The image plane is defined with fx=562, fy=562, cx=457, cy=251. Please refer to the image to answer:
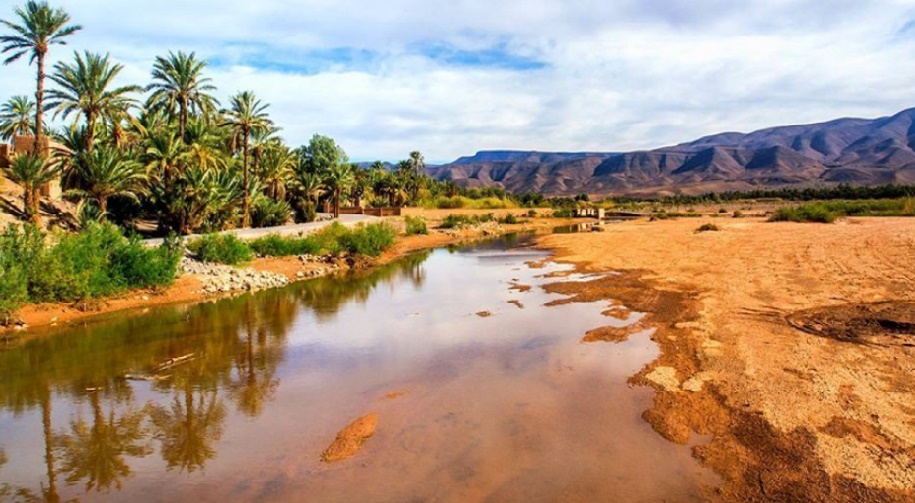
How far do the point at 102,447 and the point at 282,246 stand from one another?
21.0 m

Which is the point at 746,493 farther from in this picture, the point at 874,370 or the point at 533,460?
the point at 874,370

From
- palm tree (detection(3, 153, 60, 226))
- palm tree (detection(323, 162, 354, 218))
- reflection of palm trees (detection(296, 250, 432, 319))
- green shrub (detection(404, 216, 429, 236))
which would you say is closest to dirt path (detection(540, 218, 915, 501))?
reflection of palm trees (detection(296, 250, 432, 319))

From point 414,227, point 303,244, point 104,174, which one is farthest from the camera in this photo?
point 414,227

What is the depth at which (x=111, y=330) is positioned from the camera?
15.5 m

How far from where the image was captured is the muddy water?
7.06 m

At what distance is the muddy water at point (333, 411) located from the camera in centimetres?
706

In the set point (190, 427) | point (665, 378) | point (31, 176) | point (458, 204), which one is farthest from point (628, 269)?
point (458, 204)

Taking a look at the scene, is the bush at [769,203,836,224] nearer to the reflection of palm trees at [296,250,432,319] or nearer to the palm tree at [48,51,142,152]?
the reflection of palm trees at [296,250,432,319]

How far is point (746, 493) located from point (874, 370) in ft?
16.3

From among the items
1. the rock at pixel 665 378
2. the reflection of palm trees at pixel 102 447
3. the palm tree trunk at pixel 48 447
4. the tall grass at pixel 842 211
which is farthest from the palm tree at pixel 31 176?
the tall grass at pixel 842 211

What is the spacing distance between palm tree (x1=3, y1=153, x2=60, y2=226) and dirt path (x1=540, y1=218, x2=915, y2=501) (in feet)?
78.8

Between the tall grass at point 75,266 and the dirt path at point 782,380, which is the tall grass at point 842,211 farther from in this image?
the tall grass at point 75,266

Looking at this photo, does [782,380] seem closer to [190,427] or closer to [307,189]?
[190,427]

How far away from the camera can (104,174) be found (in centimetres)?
2752
